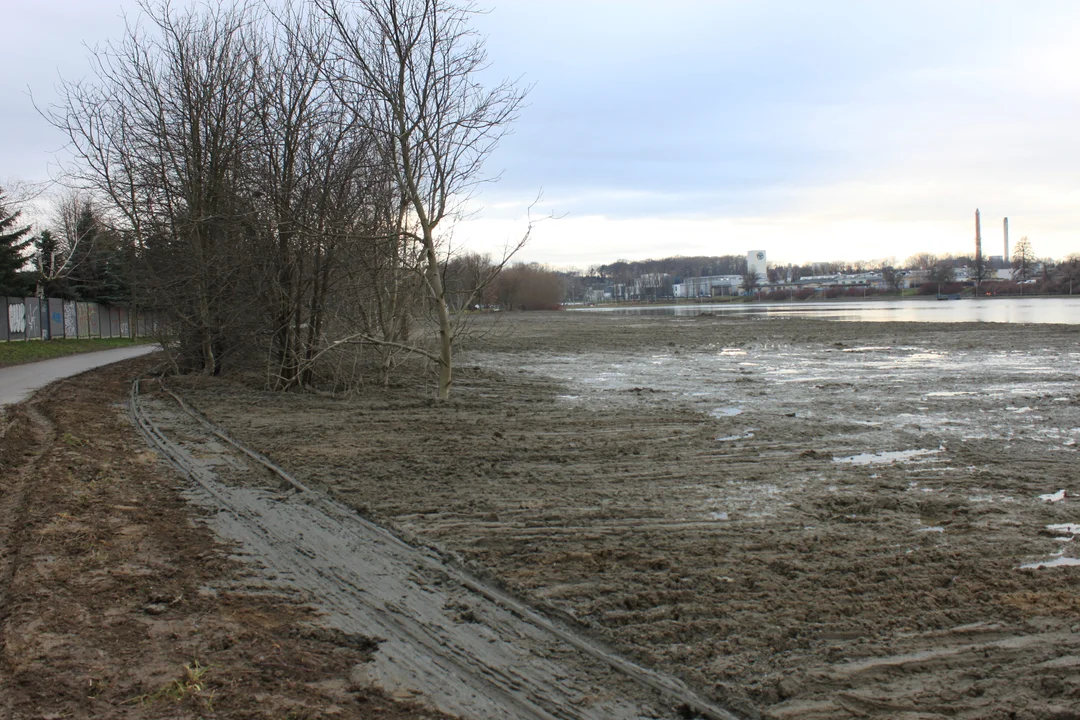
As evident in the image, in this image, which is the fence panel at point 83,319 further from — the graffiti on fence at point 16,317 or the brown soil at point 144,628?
the brown soil at point 144,628

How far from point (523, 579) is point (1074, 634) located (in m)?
3.06

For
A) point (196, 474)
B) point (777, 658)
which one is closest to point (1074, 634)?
point (777, 658)

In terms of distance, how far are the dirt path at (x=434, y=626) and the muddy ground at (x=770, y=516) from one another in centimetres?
24

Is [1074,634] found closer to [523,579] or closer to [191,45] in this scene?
[523,579]

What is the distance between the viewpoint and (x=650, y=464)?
8.65 meters

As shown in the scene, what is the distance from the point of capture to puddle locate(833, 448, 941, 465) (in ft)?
28.1

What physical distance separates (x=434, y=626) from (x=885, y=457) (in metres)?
6.18

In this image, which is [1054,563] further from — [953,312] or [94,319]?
[953,312]

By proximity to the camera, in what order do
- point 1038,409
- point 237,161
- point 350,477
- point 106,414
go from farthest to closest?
point 237,161 → point 106,414 → point 1038,409 → point 350,477

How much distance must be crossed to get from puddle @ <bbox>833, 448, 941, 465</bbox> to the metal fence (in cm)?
2779

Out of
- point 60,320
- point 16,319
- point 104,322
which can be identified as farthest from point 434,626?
point 104,322

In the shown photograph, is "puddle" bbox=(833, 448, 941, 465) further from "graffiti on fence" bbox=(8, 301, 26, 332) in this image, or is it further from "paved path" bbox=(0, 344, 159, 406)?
"graffiti on fence" bbox=(8, 301, 26, 332)

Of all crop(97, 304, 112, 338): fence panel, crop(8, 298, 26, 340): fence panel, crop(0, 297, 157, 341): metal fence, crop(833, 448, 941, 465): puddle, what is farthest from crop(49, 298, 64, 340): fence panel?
crop(833, 448, 941, 465): puddle

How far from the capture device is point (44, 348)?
30750 mm
